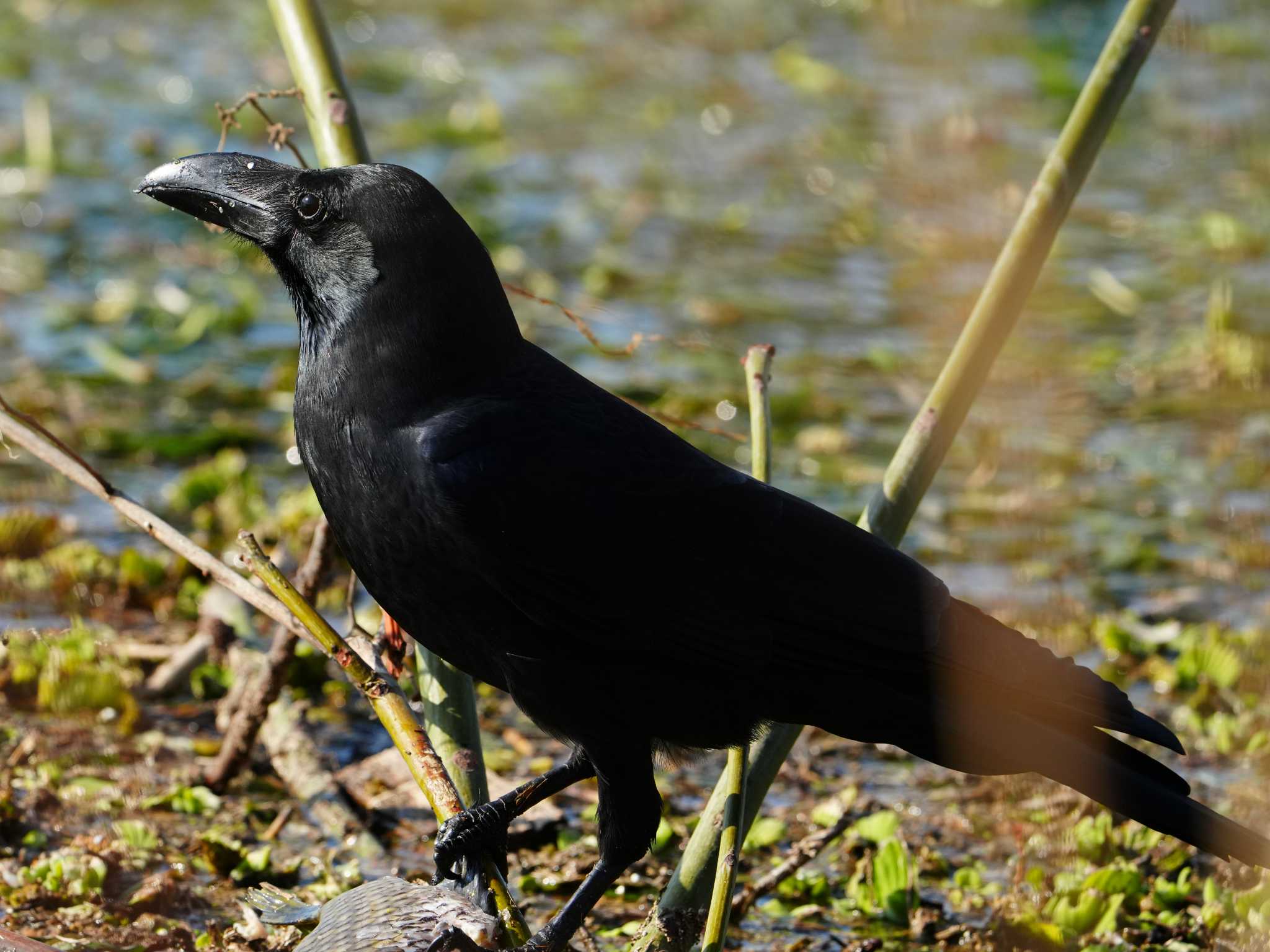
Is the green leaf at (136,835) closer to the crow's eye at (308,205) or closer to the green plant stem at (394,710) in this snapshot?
the green plant stem at (394,710)

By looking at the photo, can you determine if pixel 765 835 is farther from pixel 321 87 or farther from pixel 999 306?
pixel 321 87

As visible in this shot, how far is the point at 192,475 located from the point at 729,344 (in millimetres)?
A: 2376

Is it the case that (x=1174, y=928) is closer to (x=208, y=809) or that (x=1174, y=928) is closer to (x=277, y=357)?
(x=208, y=809)

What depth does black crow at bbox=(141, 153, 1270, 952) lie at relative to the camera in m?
2.49

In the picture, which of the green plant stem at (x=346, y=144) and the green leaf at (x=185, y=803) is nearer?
the green plant stem at (x=346, y=144)

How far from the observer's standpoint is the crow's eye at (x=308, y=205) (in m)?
2.72

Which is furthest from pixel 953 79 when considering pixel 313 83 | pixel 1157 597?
pixel 313 83

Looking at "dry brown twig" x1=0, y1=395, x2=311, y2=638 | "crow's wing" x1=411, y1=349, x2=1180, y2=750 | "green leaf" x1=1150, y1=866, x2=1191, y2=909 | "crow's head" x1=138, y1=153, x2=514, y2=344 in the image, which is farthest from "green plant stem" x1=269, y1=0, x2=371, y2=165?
"green leaf" x1=1150, y1=866, x2=1191, y2=909

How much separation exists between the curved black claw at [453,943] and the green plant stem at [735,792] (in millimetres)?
339

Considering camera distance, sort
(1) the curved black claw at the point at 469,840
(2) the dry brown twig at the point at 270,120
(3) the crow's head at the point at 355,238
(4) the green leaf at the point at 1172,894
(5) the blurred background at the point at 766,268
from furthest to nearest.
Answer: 1. (5) the blurred background at the point at 766,268
2. (4) the green leaf at the point at 1172,894
3. (2) the dry brown twig at the point at 270,120
4. (3) the crow's head at the point at 355,238
5. (1) the curved black claw at the point at 469,840

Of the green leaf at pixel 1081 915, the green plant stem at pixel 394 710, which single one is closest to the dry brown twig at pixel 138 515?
the green plant stem at pixel 394 710

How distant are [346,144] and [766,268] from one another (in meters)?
4.51

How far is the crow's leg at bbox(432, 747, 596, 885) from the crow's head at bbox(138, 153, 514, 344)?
0.74m

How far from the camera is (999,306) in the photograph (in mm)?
2777
